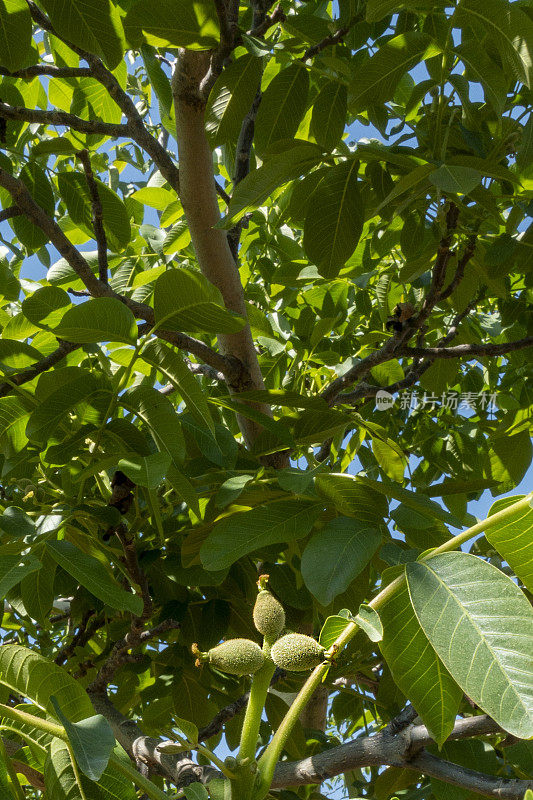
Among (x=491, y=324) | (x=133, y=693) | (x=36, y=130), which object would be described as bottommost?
(x=133, y=693)

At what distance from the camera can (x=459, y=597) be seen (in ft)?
2.46

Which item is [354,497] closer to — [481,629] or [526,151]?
[481,629]

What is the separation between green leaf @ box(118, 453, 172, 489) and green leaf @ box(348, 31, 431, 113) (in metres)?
0.85

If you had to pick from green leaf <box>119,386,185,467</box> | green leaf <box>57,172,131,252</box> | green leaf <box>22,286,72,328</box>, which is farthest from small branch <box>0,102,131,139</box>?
green leaf <box>119,386,185,467</box>

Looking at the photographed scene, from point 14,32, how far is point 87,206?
555 millimetres

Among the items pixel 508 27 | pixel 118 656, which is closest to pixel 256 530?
pixel 118 656

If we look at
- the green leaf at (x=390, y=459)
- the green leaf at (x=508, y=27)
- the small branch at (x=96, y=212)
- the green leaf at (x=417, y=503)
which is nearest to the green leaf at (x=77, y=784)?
the green leaf at (x=417, y=503)

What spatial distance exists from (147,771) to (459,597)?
2.61ft

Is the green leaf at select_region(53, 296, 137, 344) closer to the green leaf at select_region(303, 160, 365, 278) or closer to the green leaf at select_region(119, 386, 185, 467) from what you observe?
the green leaf at select_region(119, 386, 185, 467)

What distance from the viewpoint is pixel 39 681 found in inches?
33.2

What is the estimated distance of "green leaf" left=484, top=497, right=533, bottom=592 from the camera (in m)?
0.80

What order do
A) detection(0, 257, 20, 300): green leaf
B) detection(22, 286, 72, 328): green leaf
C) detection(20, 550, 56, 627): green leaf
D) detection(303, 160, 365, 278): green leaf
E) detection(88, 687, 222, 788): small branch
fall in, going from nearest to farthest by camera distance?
detection(88, 687, 222, 788): small branch, detection(20, 550, 56, 627): green leaf, detection(22, 286, 72, 328): green leaf, detection(303, 160, 365, 278): green leaf, detection(0, 257, 20, 300): green leaf

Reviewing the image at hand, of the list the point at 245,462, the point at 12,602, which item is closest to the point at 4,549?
the point at 12,602

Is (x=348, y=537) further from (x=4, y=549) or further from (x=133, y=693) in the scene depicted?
(x=133, y=693)
